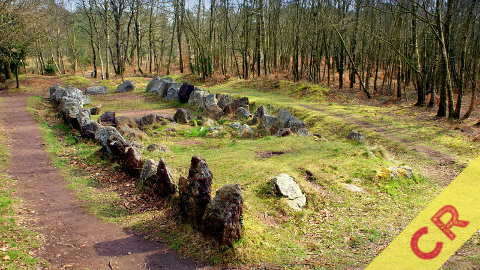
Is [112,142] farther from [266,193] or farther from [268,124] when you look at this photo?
[268,124]

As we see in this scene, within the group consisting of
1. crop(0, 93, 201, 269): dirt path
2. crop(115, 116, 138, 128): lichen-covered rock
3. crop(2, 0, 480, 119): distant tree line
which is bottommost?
crop(0, 93, 201, 269): dirt path

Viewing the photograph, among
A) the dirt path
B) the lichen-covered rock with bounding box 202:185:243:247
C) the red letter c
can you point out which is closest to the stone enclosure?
the lichen-covered rock with bounding box 202:185:243:247

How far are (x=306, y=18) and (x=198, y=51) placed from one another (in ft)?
42.1

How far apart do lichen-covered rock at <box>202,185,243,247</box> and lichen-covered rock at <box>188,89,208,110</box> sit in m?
18.8

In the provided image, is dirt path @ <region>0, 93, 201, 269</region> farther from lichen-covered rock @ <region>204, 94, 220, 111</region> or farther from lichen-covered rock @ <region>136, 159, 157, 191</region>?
lichen-covered rock @ <region>204, 94, 220, 111</region>

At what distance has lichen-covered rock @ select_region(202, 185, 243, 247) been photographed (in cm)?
905

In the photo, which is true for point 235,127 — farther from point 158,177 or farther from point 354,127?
point 158,177

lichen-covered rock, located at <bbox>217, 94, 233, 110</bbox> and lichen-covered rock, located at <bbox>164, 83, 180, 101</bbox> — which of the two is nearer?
lichen-covered rock, located at <bbox>217, 94, 233, 110</bbox>

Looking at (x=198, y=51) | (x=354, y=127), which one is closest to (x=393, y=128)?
(x=354, y=127)

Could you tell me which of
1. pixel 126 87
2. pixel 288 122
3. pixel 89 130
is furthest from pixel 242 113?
pixel 126 87

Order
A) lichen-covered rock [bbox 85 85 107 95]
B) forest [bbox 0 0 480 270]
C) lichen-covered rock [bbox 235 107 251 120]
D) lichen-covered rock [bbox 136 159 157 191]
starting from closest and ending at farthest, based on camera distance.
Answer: forest [bbox 0 0 480 270], lichen-covered rock [bbox 136 159 157 191], lichen-covered rock [bbox 235 107 251 120], lichen-covered rock [bbox 85 85 107 95]

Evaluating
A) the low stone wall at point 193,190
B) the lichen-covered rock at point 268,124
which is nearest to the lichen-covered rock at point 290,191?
the low stone wall at point 193,190

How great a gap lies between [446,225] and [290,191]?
25.4 feet

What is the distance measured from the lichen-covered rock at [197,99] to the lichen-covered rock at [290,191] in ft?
53.4
